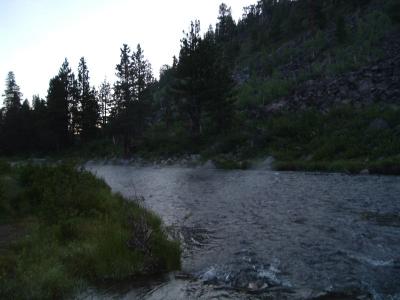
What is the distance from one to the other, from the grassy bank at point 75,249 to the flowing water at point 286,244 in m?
0.70

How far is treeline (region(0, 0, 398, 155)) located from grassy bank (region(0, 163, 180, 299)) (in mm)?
33425

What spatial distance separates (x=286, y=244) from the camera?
1002cm

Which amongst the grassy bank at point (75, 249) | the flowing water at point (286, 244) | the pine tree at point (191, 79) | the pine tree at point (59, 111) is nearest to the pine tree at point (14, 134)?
the pine tree at point (59, 111)

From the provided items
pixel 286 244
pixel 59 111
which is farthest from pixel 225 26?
pixel 286 244

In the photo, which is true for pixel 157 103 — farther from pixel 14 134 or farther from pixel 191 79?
pixel 191 79

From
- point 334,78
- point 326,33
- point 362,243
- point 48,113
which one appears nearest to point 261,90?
point 334,78

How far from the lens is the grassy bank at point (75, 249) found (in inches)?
283

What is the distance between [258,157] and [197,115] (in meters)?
15.8

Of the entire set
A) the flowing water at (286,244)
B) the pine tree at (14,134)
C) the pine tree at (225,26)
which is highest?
the pine tree at (225,26)

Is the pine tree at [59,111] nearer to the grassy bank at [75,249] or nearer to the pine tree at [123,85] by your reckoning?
the pine tree at [123,85]

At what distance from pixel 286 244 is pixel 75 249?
201 inches

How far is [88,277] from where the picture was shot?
797 centimetres

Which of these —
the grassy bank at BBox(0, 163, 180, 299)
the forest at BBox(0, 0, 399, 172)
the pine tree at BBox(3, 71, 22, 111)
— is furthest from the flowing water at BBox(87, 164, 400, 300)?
the pine tree at BBox(3, 71, 22, 111)

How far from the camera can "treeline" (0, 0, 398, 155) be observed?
47.5m
